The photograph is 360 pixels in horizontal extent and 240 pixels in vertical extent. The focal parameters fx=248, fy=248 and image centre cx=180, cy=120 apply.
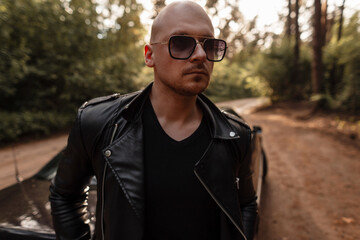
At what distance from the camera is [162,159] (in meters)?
1.27

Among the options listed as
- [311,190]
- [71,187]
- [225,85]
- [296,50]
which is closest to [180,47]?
[71,187]

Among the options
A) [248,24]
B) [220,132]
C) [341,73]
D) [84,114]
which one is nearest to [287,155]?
[220,132]

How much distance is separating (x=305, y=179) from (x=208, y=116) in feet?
15.2

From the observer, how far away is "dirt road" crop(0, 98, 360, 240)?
11.4 ft

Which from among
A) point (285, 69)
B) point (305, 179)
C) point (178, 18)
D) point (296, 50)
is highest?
point (296, 50)

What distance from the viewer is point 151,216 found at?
1253 mm

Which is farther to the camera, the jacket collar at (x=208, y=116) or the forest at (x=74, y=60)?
the forest at (x=74, y=60)

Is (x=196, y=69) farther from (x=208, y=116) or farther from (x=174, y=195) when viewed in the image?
(x=174, y=195)

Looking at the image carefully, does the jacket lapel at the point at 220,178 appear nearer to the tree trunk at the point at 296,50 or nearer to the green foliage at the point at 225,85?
the tree trunk at the point at 296,50

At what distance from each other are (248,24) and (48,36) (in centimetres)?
2969

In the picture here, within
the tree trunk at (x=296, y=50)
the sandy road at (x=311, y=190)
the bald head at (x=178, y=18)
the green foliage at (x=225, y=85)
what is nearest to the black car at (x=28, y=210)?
the bald head at (x=178, y=18)

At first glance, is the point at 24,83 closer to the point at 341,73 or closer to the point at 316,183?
the point at 316,183

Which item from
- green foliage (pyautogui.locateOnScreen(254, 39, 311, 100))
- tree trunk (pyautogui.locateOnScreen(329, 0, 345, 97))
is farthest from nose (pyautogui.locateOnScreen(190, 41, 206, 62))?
green foliage (pyautogui.locateOnScreen(254, 39, 311, 100))

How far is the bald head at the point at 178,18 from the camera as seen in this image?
1.30m
